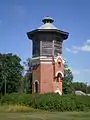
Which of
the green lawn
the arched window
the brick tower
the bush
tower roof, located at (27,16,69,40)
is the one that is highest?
tower roof, located at (27,16,69,40)

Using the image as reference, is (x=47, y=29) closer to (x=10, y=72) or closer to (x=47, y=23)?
(x=47, y=23)

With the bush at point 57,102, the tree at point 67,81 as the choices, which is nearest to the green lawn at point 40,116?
the bush at point 57,102

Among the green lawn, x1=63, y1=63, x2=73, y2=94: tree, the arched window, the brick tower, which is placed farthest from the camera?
x1=63, y1=63, x2=73, y2=94: tree

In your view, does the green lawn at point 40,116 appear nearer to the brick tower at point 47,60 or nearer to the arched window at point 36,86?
the brick tower at point 47,60

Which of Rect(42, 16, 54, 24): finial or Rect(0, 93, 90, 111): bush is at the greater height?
Rect(42, 16, 54, 24): finial

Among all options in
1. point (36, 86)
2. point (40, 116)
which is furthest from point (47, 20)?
point (40, 116)

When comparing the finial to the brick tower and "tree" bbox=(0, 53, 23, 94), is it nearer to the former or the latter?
the brick tower

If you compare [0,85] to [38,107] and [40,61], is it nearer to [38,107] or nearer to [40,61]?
[40,61]

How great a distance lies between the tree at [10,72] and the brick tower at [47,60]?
27.5 meters

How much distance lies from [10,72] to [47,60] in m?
34.2

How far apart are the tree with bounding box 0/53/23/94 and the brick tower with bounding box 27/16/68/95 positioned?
27.5 metres

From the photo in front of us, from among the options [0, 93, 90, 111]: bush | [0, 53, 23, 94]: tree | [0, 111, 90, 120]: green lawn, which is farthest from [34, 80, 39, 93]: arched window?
[0, 53, 23, 94]: tree

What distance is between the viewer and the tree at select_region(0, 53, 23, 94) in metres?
78.6

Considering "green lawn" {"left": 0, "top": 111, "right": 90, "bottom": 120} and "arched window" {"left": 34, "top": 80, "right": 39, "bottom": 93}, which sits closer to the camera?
"green lawn" {"left": 0, "top": 111, "right": 90, "bottom": 120}
